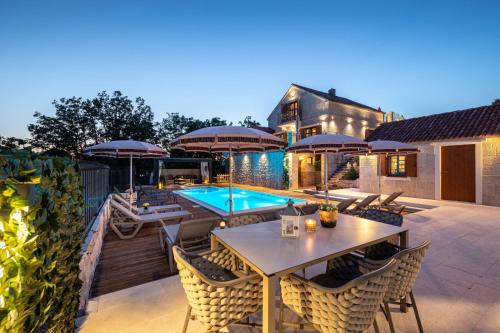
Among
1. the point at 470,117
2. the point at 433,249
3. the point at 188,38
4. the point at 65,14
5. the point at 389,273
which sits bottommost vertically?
the point at 433,249

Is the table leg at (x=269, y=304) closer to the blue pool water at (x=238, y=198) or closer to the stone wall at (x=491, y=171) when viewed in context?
the blue pool water at (x=238, y=198)

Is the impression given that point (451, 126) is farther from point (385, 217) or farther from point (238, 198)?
point (238, 198)

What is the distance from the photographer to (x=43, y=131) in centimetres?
1997

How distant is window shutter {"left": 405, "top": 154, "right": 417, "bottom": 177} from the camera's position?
10250 millimetres

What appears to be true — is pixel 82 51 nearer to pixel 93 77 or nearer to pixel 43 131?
pixel 43 131

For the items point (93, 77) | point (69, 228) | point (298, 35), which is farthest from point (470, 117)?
point (93, 77)

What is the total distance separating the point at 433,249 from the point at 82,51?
19819 mm

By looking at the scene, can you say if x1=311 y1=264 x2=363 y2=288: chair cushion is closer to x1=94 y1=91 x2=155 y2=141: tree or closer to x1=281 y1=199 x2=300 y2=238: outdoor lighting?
x1=281 y1=199 x2=300 y2=238: outdoor lighting

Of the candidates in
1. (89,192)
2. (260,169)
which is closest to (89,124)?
(260,169)

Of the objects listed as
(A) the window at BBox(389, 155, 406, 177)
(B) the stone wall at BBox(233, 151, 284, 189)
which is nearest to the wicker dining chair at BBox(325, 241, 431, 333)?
(A) the window at BBox(389, 155, 406, 177)

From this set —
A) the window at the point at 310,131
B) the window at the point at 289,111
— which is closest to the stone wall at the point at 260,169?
the window at the point at 310,131

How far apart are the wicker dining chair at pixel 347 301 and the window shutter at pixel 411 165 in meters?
11.1

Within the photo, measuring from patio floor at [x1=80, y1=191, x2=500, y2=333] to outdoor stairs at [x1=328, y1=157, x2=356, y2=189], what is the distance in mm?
11005

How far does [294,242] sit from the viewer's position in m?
2.16
